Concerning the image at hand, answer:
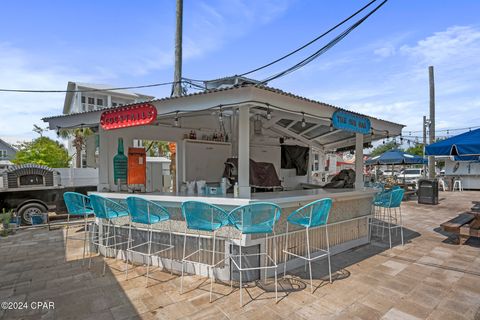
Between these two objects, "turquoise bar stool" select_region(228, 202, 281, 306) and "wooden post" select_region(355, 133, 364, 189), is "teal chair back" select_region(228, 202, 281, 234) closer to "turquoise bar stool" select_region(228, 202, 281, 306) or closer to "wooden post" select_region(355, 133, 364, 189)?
"turquoise bar stool" select_region(228, 202, 281, 306)

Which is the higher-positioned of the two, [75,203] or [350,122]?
[350,122]

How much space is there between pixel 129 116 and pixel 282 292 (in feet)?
11.5

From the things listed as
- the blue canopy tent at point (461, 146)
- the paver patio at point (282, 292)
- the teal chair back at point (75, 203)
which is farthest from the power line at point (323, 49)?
the teal chair back at point (75, 203)

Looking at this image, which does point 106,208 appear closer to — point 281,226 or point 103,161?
point 103,161

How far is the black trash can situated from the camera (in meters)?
11.1

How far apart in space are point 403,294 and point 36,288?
4.73m

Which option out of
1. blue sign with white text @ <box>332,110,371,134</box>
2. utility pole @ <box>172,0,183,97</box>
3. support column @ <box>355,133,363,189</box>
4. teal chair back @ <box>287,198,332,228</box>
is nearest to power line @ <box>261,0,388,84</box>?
blue sign with white text @ <box>332,110,371,134</box>

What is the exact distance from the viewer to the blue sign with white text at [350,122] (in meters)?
4.62

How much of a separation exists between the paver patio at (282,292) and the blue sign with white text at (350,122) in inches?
89.8

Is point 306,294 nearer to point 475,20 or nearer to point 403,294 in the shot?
point 403,294

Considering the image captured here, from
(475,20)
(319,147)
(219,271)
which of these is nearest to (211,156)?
(219,271)

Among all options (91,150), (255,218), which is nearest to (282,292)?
(255,218)

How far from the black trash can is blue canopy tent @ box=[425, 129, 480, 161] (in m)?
6.48

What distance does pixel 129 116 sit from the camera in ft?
14.5
